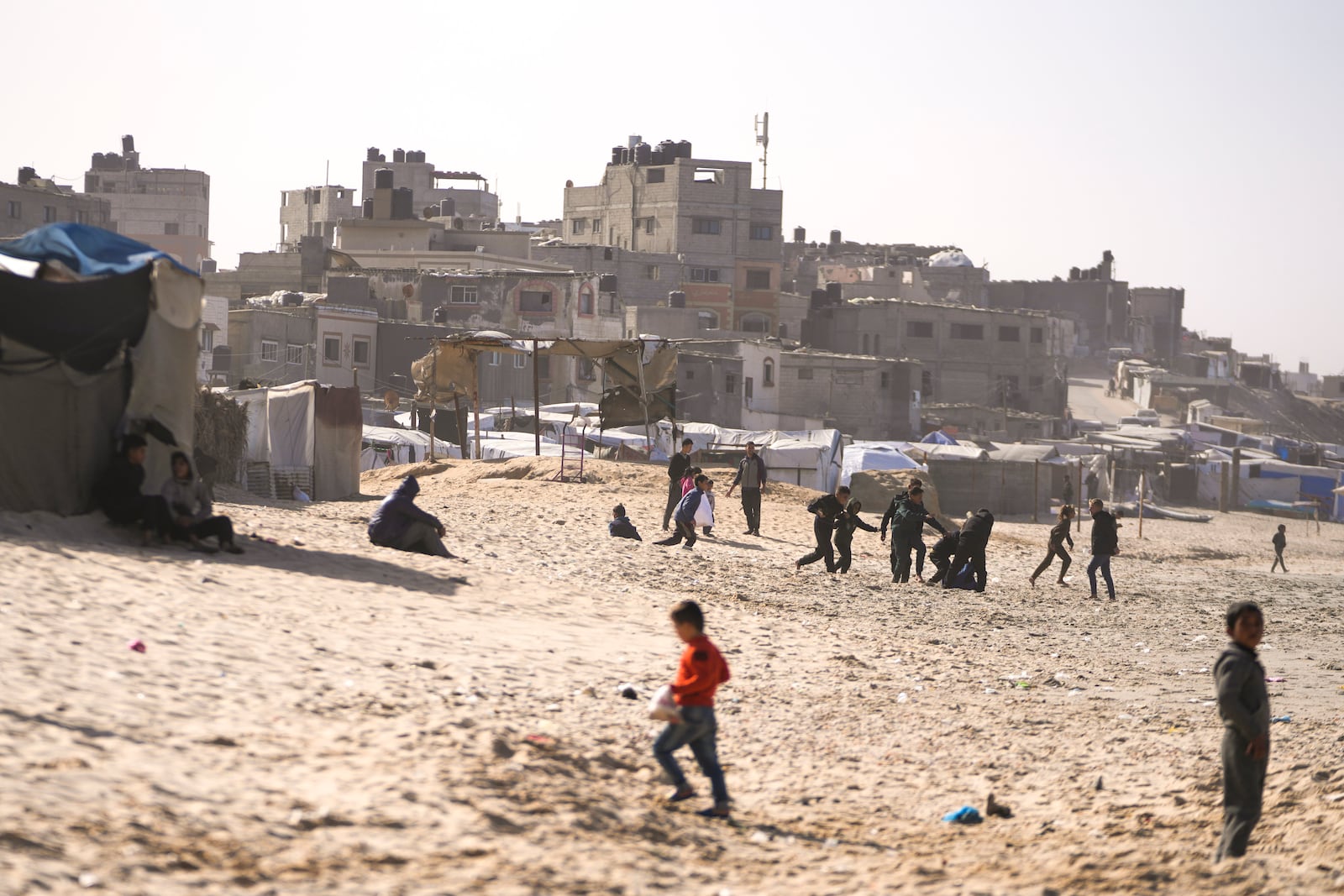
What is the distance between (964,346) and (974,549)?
157 ft

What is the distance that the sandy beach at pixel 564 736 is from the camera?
6438 mm

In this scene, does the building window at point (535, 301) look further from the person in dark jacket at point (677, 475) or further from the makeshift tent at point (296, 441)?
the person in dark jacket at point (677, 475)

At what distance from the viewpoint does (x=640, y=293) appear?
74.8 metres

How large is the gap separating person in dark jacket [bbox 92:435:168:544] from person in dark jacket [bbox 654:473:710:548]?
859cm

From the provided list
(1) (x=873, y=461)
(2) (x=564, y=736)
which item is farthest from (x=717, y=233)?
(2) (x=564, y=736)

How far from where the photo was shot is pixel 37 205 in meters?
66.6

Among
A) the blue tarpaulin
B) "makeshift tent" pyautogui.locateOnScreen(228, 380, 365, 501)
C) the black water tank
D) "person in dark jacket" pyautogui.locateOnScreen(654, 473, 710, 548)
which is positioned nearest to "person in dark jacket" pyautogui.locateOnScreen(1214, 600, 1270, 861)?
the blue tarpaulin

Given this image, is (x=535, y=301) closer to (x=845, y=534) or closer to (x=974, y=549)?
(x=845, y=534)

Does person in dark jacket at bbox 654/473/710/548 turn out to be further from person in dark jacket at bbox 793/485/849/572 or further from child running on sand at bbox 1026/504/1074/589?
child running on sand at bbox 1026/504/1074/589

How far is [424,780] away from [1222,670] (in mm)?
3924

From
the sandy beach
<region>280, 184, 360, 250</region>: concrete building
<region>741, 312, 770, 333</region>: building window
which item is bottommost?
the sandy beach

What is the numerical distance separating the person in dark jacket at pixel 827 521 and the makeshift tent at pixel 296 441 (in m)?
9.24

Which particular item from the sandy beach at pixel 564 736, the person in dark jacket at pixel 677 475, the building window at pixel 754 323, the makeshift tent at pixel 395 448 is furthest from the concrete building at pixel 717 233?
the sandy beach at pixel 564 736

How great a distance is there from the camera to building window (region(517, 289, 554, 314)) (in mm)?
55812
